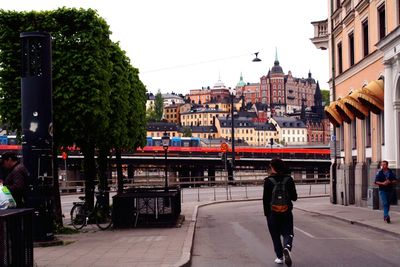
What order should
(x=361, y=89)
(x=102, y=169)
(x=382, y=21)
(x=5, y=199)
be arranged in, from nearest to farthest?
(x=5, y=199) → (x=102, y=169) → (x=382, y=21) → (x=361, y=89)

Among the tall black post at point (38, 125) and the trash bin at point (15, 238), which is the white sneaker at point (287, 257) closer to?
the trash bin at point (15, 238)

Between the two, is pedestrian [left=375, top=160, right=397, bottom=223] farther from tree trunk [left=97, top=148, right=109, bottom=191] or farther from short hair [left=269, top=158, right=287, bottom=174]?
short hair [left=269, top=158, right=287, bottom=174]

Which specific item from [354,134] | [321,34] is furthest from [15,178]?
[321,34]

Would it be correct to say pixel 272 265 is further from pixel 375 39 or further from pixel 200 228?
pixel 375 39

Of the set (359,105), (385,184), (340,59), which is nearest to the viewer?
(385,184)

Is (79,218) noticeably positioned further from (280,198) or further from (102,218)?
(280,198)

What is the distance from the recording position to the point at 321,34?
4009 centimetres

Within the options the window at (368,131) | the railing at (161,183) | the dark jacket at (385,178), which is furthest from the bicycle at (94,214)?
the railing at (161,183)

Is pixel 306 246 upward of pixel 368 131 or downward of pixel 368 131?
downward

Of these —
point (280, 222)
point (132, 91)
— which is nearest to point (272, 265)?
point (280, 222)

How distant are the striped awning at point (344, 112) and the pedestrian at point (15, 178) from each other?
21.8 m

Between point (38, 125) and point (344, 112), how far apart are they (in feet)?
67.7

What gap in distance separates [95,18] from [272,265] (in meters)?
9.74

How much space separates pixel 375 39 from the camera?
28.7 metres
